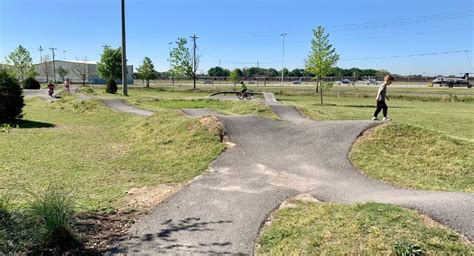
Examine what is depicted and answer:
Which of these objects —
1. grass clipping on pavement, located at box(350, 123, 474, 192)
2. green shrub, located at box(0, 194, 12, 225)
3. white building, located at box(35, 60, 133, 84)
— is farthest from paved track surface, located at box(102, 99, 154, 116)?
white building, located at box(35, 60, 133, 84)

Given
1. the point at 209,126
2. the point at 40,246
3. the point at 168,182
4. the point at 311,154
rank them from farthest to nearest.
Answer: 1. the point at 209,126
2. the point at 311,154
3. the point at 168,182
4. the point at 40,246

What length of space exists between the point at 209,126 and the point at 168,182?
370 centimetres

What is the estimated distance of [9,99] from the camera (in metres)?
16.1

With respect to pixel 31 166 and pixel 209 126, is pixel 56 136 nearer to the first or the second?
pixel 31 166

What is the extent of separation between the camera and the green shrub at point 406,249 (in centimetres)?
382

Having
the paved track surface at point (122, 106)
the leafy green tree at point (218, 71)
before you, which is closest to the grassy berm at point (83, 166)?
the paved track surface at point (122, 106)

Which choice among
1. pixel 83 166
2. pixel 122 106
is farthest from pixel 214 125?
pixel 122 106

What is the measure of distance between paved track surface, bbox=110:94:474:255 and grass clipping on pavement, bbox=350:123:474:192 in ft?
1.18

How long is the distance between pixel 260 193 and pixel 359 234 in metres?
2.40

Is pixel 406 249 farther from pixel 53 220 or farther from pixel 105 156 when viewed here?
pixel 105 156

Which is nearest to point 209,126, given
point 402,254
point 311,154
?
point 311,154

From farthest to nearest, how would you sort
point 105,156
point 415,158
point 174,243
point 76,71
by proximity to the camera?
point 76,71
point 105,156
point 415,158
point 174,243

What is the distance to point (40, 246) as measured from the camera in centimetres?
431

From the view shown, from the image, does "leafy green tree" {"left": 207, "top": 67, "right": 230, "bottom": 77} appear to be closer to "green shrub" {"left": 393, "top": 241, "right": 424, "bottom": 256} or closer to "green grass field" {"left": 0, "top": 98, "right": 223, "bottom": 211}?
"green grass field" {"left": 0, "top": 98, "right": 223, "bottom": 211}
